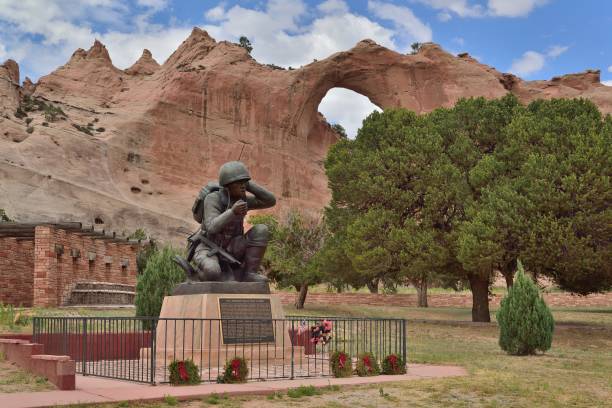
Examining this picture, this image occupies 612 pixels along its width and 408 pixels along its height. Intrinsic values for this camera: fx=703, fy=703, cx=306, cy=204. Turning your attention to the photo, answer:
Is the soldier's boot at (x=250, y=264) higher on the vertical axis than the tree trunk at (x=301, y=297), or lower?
higher

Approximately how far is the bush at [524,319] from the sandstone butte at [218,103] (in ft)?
154

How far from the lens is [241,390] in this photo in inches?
364

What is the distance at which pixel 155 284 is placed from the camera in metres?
18.9

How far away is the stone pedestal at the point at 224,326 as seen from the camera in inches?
469

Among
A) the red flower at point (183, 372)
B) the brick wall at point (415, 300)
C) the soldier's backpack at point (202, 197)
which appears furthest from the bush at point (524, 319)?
the brick wall at point (415, 300)

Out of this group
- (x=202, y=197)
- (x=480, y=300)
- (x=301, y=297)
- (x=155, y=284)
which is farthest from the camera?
(x=301, y=297)

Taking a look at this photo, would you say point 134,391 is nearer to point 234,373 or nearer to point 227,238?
point 234,373

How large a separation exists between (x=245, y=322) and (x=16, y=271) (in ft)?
68.5

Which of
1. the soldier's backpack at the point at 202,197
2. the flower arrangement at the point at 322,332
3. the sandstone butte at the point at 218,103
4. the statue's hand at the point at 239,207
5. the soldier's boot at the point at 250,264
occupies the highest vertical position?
the sandstone butte at the point at 218,103

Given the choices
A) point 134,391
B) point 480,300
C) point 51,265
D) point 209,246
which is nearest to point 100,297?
point 51,265

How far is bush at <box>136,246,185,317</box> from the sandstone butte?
4232 cm

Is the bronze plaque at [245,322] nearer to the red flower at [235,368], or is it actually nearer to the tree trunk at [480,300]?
the red flower at [235,368]

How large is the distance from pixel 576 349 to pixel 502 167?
394 inches

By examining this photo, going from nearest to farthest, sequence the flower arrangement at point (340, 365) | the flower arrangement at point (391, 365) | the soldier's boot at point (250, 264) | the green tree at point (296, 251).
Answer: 1. the flower arrangement at point (340, 365)
2. the flower arrangement at point (391, 365)
3. the soldier's boot at point (250, 264)
4. the green tree at point (296, 251)
